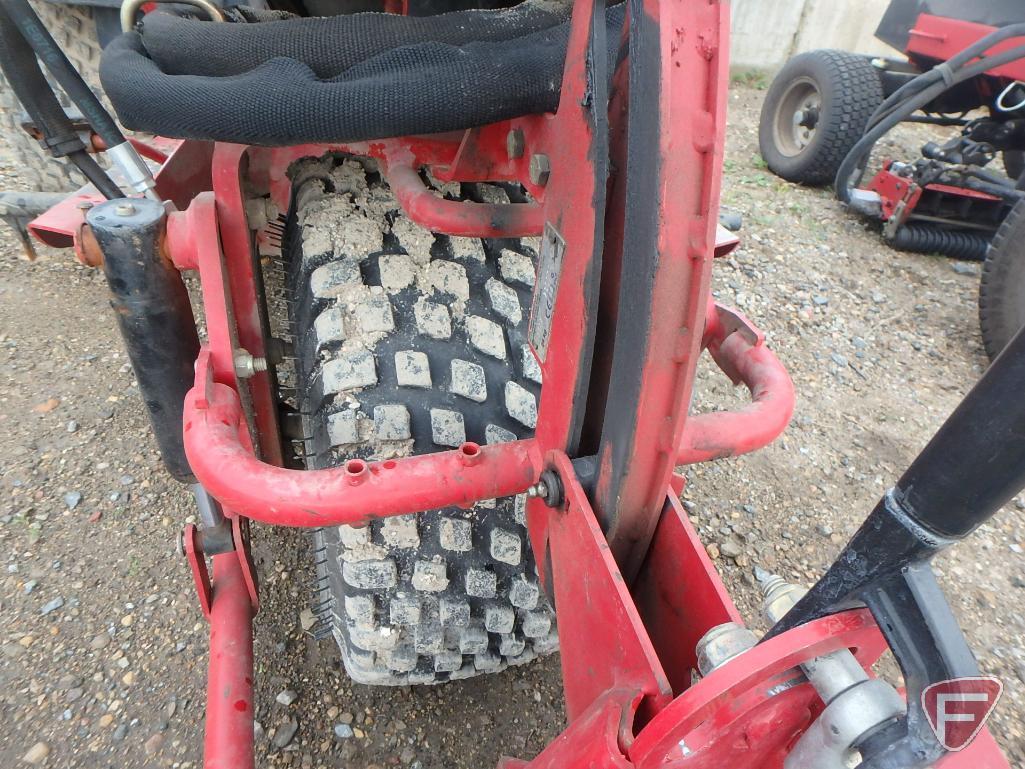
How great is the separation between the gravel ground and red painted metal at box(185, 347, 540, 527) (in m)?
0.91

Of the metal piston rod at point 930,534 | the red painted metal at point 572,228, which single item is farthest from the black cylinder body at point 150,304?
the metal piston rod at point 930,534

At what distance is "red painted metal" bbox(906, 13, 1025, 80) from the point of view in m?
4.05

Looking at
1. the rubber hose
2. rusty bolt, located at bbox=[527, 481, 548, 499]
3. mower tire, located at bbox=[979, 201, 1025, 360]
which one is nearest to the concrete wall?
the rubber hose

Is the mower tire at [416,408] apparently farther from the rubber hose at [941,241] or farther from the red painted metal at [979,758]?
the rubber hose at [941,241]

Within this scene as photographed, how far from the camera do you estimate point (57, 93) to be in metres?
2.97

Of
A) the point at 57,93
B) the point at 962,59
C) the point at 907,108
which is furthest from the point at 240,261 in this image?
the point at 962,59

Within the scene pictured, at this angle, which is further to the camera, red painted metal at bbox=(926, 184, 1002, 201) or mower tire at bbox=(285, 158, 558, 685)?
red painted metal at bbox=(926, 184, 1002, 201)

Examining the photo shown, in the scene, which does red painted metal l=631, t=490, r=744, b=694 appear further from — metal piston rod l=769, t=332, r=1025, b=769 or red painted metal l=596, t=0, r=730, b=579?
metal piston rod l=769, t=332, r=1025, b=769

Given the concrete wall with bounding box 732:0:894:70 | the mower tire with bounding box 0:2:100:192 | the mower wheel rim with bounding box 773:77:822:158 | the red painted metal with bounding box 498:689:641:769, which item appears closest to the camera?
the red painted metal with bounding box 498:689:641:769

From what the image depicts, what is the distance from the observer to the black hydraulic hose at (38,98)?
57.2 inches

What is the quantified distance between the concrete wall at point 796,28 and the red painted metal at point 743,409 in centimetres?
741

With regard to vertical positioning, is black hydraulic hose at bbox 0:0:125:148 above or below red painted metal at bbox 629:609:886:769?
above

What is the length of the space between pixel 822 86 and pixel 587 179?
4616 millimetres

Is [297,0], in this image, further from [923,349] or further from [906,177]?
[906,177]
